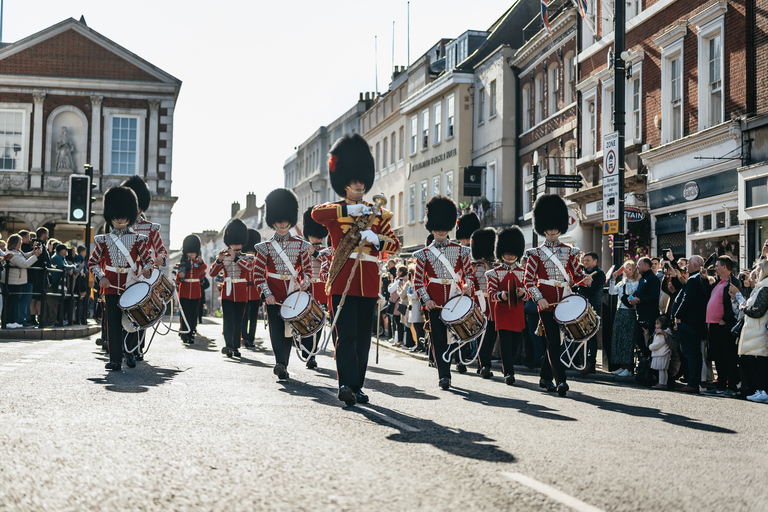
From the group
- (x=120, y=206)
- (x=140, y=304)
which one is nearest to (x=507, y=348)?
(x=140, y=304)

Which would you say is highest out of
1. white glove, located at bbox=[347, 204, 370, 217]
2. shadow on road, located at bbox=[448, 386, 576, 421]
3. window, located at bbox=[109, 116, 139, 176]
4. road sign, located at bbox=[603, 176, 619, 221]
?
window, located at bbox=[109, 116, 139, 176]

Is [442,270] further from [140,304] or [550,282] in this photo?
[140,304]

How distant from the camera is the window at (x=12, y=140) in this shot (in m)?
44.3

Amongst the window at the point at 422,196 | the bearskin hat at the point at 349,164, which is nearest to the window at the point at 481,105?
the window at the point at 422,196

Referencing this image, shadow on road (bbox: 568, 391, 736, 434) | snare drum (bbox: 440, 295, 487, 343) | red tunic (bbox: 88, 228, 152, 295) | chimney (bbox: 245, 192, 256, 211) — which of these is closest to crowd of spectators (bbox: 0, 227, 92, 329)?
red tunic (bbox: 88, 228, 152, 295)

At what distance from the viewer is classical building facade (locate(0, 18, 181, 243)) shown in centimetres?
4422

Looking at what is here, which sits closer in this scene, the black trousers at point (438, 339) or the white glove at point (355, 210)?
the white glove at point (355, 210)

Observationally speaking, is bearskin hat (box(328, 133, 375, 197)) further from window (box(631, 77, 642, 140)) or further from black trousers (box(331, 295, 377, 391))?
window (box(631, 77, 642, 140))

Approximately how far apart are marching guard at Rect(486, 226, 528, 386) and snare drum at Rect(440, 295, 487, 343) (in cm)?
83

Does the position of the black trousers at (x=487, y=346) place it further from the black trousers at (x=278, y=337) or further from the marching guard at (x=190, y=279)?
the marching guard at (x=190, y=279)

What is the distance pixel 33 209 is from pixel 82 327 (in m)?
24.7

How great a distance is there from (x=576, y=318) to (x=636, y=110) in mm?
15879

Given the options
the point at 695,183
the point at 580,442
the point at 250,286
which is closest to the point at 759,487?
the point at 580,442

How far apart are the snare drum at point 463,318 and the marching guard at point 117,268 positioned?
3595 millimetres
